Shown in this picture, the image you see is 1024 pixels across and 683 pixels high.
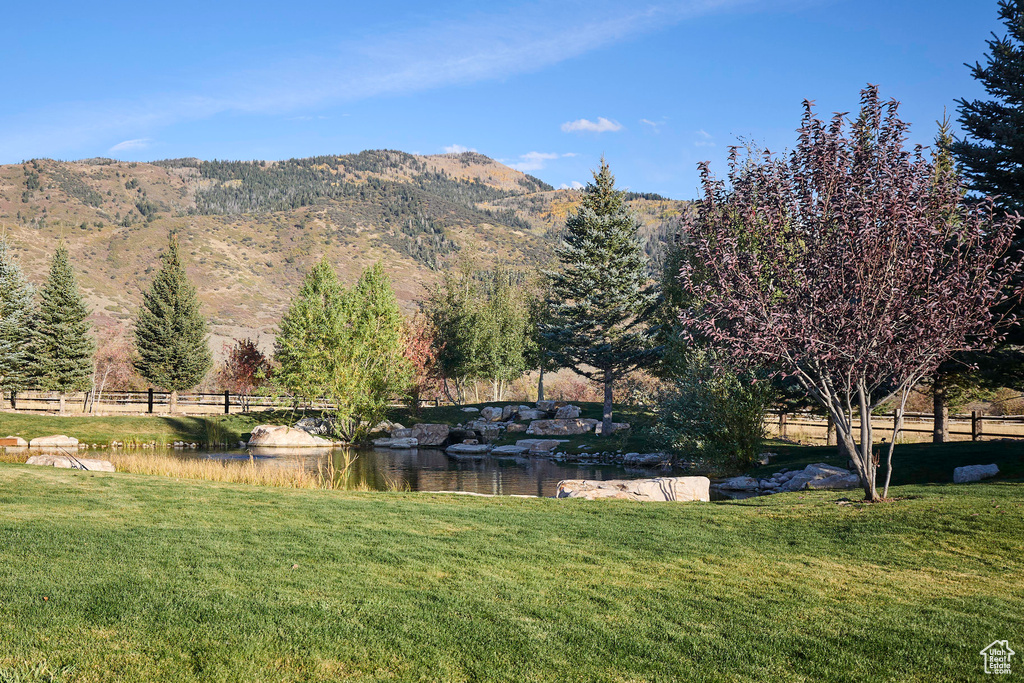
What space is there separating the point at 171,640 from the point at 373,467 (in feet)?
65.2

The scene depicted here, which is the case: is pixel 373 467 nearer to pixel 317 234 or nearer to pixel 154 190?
pixel 317 234

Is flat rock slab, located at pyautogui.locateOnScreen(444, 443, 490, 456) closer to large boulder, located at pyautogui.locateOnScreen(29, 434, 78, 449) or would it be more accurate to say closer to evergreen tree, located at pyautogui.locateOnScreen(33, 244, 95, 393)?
large boulder, located at pyautogui.locateOnScreen(29, 434, 78, 449)

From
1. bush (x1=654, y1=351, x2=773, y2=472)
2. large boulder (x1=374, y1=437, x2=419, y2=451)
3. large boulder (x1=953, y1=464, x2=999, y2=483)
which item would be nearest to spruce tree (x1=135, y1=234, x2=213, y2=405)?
large boulder (x1=374, y1=437, x2=419, y2=451)

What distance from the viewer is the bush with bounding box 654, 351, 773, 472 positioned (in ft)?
72.5

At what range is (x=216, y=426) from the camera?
34.3 meters

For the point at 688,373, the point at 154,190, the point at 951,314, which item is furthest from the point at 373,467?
the point at 154,190

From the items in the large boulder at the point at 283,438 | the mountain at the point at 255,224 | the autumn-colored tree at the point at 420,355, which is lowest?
the large boulder at the point at 283,438

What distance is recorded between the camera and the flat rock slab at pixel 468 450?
31.1 m

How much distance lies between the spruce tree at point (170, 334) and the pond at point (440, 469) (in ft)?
40.5

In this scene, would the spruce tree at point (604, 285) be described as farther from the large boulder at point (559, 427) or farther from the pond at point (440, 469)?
the pond at point (440, 469)

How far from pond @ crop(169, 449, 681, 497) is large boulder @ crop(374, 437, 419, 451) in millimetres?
1725

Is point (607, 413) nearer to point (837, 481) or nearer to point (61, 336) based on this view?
point (837, 481)

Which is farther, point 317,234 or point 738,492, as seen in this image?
point 317,234

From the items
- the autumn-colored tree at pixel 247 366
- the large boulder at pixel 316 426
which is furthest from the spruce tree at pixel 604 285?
the autumn-colored tree at pixel 247 366
